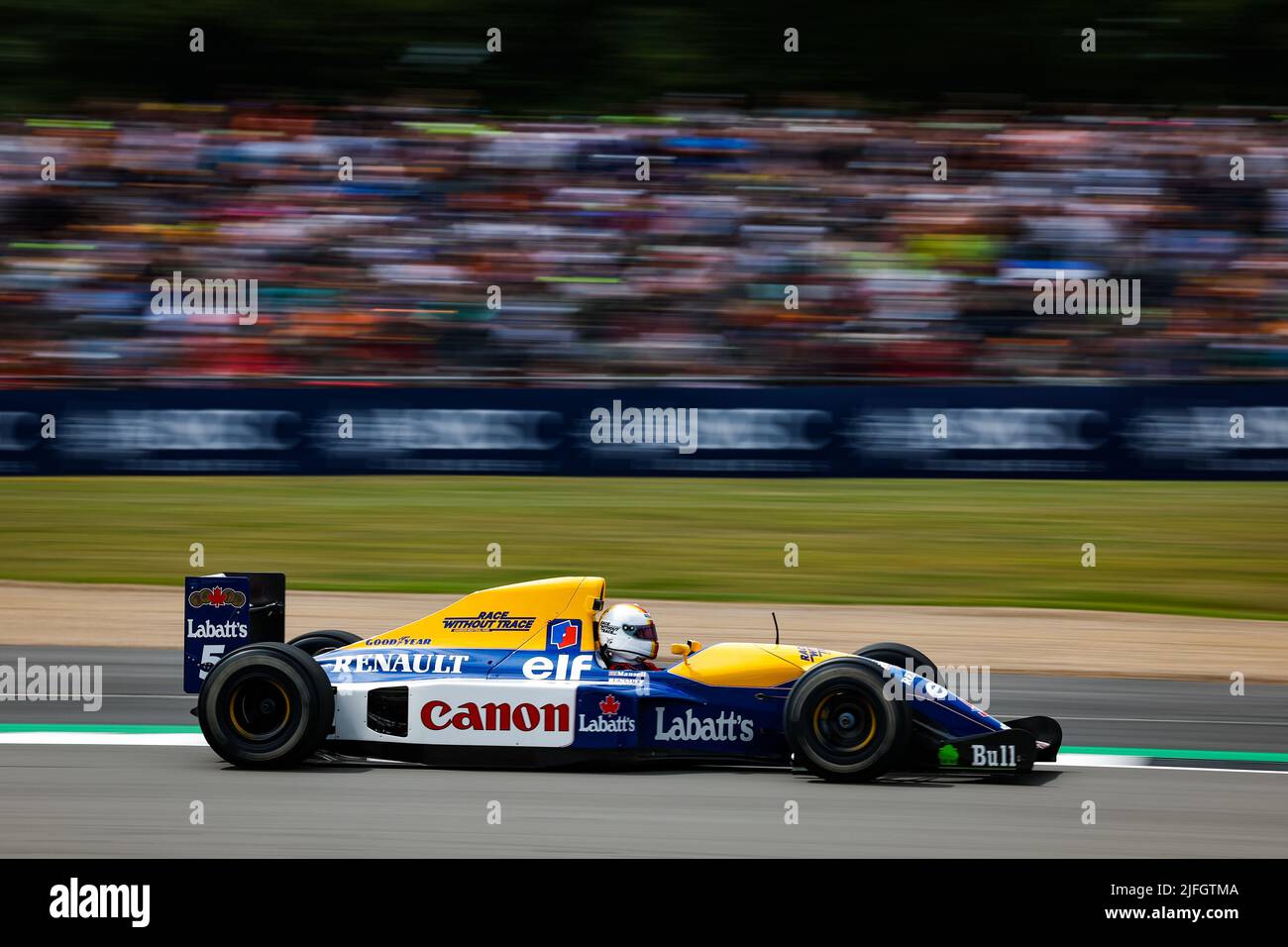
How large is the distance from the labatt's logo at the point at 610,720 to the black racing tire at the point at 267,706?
121 centimetres

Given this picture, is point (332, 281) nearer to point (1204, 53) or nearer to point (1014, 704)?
point (1014, 704)

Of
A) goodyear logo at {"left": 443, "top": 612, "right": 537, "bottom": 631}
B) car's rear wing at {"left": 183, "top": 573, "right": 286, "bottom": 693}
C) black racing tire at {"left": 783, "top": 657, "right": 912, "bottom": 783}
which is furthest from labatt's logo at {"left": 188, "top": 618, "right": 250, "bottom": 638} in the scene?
black racing tire at {"left": 783, "top": 657, "right": 912, "bottom": 783}

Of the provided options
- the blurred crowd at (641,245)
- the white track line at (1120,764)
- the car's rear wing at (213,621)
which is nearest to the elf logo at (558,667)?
the car's rear wing at (213,621)

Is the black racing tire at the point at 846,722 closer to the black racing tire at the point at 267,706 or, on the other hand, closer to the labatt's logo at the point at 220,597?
the black racing tire at the point at 267,706

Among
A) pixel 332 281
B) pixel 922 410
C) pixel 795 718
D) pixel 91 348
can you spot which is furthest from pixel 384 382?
pixel 795 718

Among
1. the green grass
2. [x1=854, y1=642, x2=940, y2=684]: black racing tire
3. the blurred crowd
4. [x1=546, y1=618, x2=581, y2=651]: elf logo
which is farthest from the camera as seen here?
the blurred crowd

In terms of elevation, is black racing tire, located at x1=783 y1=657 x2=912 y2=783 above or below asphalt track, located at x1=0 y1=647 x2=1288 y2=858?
above

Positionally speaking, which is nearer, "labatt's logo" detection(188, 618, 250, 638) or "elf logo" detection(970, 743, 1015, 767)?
"elf logo" detection(970, 743, 1015, 767)

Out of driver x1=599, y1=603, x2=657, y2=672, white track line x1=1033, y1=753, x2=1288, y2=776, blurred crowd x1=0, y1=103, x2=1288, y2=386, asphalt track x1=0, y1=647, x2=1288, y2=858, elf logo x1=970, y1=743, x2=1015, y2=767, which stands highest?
blurred crowd x1=0, y1=103, x2=1288, y2=386

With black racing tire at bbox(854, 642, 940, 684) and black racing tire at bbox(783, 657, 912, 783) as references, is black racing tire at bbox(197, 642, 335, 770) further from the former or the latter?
black racing tire at bbox(854, 642, 940, 684)

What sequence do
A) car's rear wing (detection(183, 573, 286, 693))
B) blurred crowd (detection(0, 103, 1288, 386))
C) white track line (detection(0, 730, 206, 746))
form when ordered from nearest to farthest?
car's rear wing (detection(183, 573, 286, 693)) < white track line (detection(0, 730, 206, 746)) < blurred crowd (detection(0, 103, 1288, 386))

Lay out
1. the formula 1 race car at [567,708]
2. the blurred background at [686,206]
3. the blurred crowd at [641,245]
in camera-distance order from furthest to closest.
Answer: the blurred background at [686,206], the blurred crowd at [641,245], the formula 1 race car at [567,708]

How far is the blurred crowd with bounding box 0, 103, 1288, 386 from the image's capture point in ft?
46.9

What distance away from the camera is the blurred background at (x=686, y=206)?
47.3 ft
